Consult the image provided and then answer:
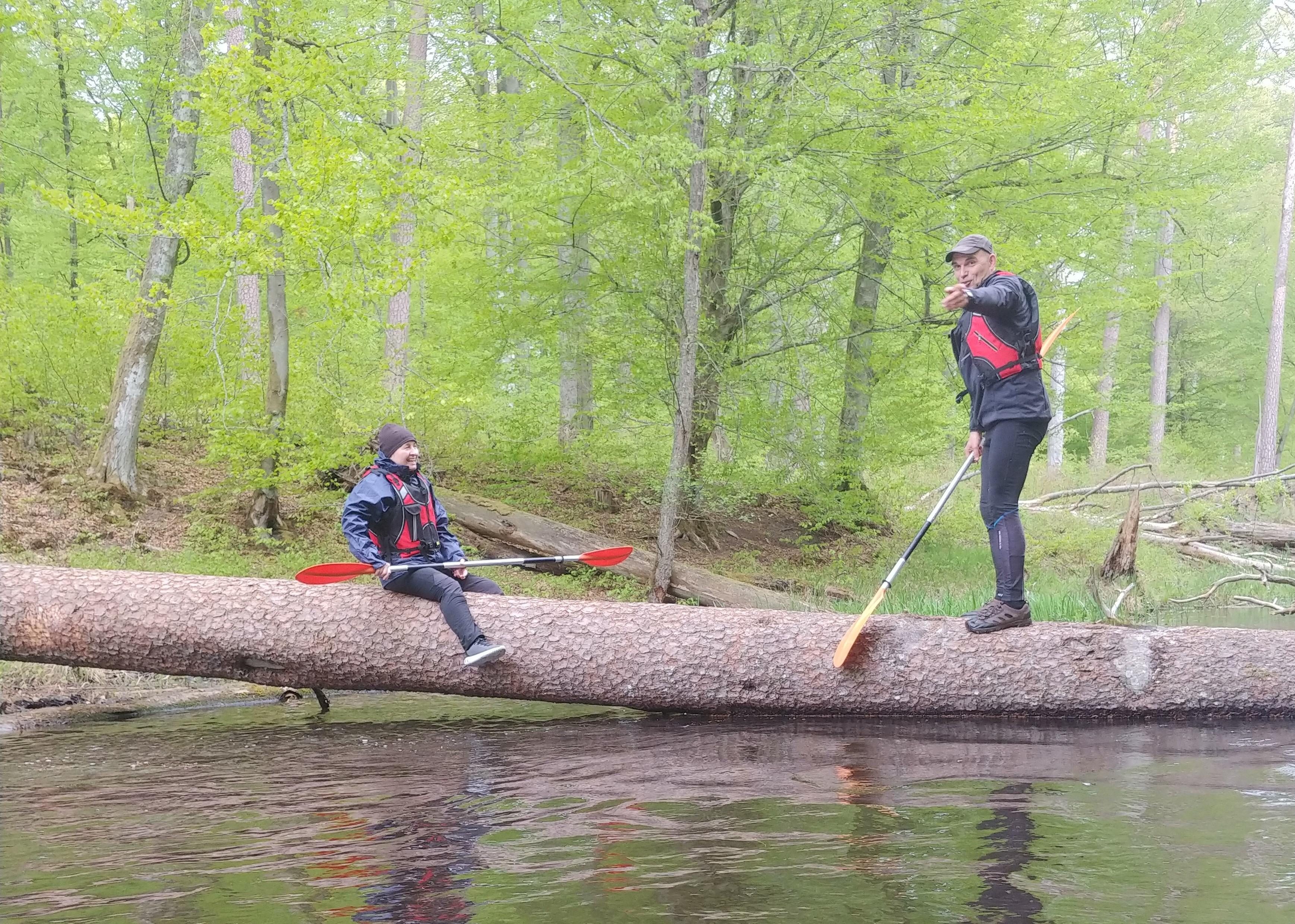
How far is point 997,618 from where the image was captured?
5645mm

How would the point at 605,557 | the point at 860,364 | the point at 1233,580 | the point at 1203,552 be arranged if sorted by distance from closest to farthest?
1. the point at 605,557
2. the point at 1233,580
3. the point at 860,364
4. the point at 1203,552

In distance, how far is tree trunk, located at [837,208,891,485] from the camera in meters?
10.9

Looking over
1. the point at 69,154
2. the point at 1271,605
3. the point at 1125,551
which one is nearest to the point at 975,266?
the point at 1125,551

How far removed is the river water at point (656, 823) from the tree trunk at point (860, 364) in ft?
17.9

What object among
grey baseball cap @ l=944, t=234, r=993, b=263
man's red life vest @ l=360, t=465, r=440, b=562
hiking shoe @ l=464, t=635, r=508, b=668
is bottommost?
hiking shoe @ l=464, t=635, r=508, b=668

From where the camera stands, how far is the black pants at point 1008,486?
17.9ft

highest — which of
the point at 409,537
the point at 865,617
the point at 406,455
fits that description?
the point at 406,455

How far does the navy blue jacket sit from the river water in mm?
1021

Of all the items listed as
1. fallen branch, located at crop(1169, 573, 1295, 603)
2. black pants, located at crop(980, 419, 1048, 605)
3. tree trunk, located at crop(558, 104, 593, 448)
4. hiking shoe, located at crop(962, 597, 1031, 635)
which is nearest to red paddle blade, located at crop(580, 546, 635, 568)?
hiking shoe, located at crop(962, 597, 1031, 635)

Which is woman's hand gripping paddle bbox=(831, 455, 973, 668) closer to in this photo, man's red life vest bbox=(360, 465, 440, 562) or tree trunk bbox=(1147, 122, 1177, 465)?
man's red life vest bbox=(360, 465, 440, 562)

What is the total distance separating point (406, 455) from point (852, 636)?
276 centimetres

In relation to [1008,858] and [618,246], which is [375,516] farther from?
[618,246]

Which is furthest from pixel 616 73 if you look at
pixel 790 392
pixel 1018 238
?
pixel 1018 238

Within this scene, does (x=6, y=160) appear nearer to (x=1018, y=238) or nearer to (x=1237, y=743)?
(x=1018, y=238)
